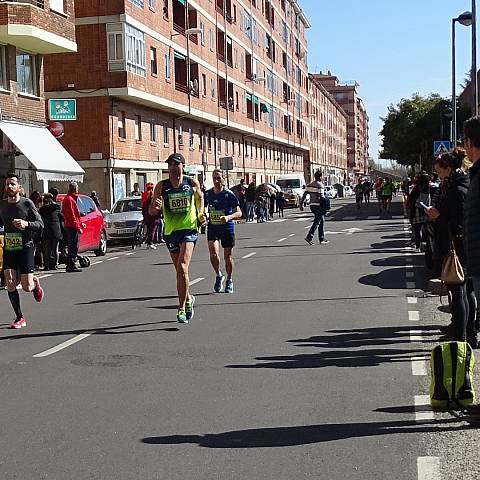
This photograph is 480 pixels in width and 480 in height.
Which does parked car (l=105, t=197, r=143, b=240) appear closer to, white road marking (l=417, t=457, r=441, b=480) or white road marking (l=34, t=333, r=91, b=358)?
white road marking (l=34, t=333, r=91, b=358)

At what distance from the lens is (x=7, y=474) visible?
487 centimetres

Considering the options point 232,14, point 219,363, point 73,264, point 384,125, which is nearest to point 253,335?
→ point 219,363

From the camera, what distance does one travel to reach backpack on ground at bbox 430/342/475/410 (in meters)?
5.89

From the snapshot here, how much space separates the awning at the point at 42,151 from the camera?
86.1ft

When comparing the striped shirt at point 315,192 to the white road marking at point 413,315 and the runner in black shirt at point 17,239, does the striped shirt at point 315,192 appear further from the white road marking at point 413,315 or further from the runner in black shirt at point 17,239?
the runner in black shirt at point 17,239

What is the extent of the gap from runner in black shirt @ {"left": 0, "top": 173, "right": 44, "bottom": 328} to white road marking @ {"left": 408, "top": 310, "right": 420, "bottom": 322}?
4.70 meters

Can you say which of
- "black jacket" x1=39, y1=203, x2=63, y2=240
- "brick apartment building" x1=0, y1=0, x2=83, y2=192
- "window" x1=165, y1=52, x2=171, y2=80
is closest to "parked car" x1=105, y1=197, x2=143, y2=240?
"brick apartment building" x1=0, y1=0, x2=83, y2=192

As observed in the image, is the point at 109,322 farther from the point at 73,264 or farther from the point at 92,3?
the point at 92,3

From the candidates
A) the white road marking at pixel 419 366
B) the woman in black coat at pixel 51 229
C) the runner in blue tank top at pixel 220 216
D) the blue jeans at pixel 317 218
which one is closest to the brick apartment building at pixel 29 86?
the woman in black coat at pixel 51 229

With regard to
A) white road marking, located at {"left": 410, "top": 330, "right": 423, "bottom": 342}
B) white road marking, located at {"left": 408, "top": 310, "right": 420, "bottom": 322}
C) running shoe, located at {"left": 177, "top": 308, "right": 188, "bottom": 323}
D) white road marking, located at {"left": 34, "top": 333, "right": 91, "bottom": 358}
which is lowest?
white road marking, located at {"left": 34, "top": 333, "right": 91, "bottom": 358}

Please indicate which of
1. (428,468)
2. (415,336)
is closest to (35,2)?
(415,336)

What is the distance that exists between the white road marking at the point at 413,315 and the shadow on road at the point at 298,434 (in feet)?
14.4

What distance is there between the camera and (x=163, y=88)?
41125 millimetres

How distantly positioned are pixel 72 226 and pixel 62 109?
11.6m
